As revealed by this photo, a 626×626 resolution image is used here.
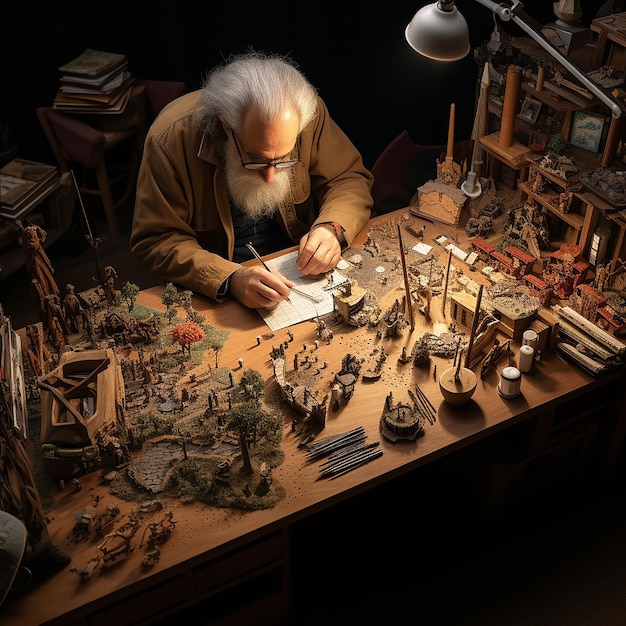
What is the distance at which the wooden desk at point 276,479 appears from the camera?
2.41 meters

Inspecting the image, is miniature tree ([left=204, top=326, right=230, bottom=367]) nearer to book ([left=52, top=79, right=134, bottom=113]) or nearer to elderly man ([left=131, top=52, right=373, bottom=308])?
elderly man ([left=131, top=52, right=373, bottom=308])

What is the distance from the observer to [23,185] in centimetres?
501

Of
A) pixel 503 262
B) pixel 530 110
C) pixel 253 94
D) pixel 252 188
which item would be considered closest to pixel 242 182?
pixel 252 188

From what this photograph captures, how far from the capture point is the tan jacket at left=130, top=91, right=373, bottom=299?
352 centimetres

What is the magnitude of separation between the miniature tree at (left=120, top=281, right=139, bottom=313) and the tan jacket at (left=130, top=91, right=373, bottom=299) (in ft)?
0.80

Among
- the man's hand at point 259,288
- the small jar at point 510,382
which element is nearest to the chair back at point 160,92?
the man's hand at point 259,288

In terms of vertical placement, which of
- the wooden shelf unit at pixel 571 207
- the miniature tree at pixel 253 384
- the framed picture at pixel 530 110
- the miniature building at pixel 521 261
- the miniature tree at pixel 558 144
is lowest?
the miniature tree at pixel 253 384

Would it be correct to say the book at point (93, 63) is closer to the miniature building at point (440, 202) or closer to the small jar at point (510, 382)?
the miniature building at point (440, 202)

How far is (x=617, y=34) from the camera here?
3.04m

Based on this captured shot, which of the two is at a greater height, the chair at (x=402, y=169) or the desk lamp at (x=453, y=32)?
the desk lamp at (x=453, y=32)

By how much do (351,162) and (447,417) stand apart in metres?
1.70

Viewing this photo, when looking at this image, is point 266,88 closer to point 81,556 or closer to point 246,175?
point 246,175

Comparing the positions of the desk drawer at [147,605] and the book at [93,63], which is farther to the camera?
the book at [93,63]

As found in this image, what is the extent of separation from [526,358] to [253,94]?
1.56 metres
